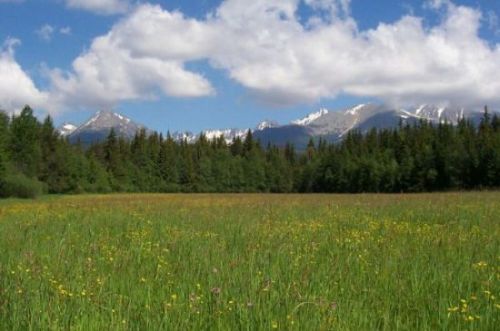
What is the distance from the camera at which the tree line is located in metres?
76.8

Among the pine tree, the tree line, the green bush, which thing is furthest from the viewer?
the pine tree

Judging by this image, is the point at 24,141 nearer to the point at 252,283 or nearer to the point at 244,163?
the point at 244,163

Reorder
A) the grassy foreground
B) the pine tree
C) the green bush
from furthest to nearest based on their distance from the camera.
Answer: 1. the pine tree
2. the green bush
3. the grassy foreground

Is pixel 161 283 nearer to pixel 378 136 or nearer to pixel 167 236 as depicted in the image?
pixel 167 236

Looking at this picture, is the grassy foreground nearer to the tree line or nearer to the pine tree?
the tree line

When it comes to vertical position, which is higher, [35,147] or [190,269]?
[35,147]

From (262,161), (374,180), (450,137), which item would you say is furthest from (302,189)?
(450,137)

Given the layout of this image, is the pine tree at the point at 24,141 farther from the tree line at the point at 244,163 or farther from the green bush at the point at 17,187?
the green bush at the point at 17,187

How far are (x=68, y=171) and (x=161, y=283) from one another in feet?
306

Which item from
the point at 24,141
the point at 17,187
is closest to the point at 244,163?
the point at 24,141

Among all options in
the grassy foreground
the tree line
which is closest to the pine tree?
the tree line

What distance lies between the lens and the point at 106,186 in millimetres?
104062

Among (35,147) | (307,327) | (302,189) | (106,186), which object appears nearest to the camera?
(307,327)

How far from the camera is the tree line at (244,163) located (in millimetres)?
76750
